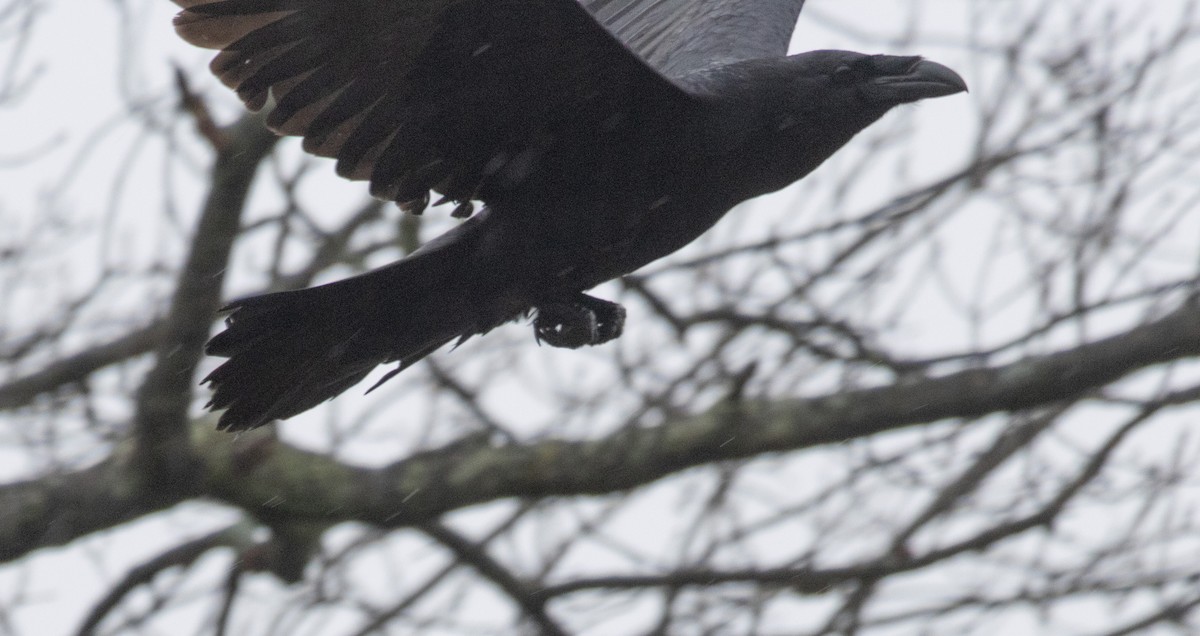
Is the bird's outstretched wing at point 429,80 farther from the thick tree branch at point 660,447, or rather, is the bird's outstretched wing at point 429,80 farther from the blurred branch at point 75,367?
the blurred branch at point 75,367

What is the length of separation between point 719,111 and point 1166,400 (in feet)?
9.93

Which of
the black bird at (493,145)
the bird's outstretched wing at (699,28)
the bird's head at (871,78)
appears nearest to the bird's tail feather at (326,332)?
the black bird at (493,145)

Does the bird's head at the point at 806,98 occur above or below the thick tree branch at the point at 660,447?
above

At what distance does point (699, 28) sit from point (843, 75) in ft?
3.45

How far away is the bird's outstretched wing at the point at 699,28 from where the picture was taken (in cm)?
409

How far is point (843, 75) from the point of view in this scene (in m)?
3.34

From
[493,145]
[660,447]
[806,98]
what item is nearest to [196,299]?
[660,447]

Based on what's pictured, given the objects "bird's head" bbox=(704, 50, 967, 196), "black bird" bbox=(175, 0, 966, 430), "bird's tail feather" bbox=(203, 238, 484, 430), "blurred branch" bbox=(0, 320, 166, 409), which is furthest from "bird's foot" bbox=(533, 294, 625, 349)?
"blurred branch" bbox=(0, 320, 166, 409)

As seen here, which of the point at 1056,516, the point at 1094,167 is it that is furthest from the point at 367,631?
the point at 1094,167

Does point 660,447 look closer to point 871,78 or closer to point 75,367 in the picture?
point 871,78

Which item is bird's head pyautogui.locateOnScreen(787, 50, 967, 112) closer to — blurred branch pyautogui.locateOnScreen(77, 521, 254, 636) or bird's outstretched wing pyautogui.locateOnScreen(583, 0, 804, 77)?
bird's outstretched wing pyautogui.locateOnScreen(583, 0, 804, 77)

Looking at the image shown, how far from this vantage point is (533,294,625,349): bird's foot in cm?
332

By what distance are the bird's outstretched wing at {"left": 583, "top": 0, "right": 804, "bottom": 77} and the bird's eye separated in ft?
1.69

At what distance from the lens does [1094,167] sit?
6.48 metres
